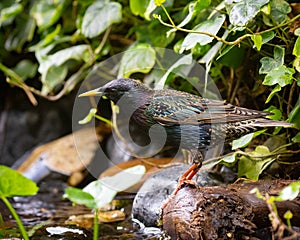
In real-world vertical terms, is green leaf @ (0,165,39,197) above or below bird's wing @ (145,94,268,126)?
above

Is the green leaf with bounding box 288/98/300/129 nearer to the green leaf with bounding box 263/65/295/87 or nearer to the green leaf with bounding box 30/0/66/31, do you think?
the green leaf with bounding box 263/65/295/87

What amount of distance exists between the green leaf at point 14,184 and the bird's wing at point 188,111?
819 mm

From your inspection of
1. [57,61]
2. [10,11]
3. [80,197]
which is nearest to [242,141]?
[80,197]

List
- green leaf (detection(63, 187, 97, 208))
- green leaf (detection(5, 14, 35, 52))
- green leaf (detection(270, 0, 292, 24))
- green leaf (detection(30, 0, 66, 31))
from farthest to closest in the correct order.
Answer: green leaf (detection(5, 14, 35, 52)) → green leaf (detection(30, 0, 66, 31)) → green leaf (detection(270, 0, 292, 24)) → green leaf (detection(63, 187, 97, 208))

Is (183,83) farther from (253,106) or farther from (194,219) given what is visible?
(194,219)

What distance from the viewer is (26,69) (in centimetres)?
526

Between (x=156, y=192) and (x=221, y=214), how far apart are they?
1.08 meters

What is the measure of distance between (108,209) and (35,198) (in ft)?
3.14

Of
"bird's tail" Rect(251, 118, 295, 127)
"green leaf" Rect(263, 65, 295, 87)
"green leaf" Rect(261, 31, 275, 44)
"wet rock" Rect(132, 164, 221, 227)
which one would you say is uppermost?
"green leaf" Rect(261, 31, 275, 44)

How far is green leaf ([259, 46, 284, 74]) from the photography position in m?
2.85

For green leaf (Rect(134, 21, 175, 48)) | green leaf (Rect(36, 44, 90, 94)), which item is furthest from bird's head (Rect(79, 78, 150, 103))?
green leaf (Rect(36, 44, 90, 94))

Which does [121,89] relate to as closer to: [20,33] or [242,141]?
[242,141]

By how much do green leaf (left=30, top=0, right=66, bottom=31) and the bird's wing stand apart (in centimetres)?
207

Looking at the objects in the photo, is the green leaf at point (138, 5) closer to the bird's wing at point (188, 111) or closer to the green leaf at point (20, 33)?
the bird's wing at point (188, 111)
